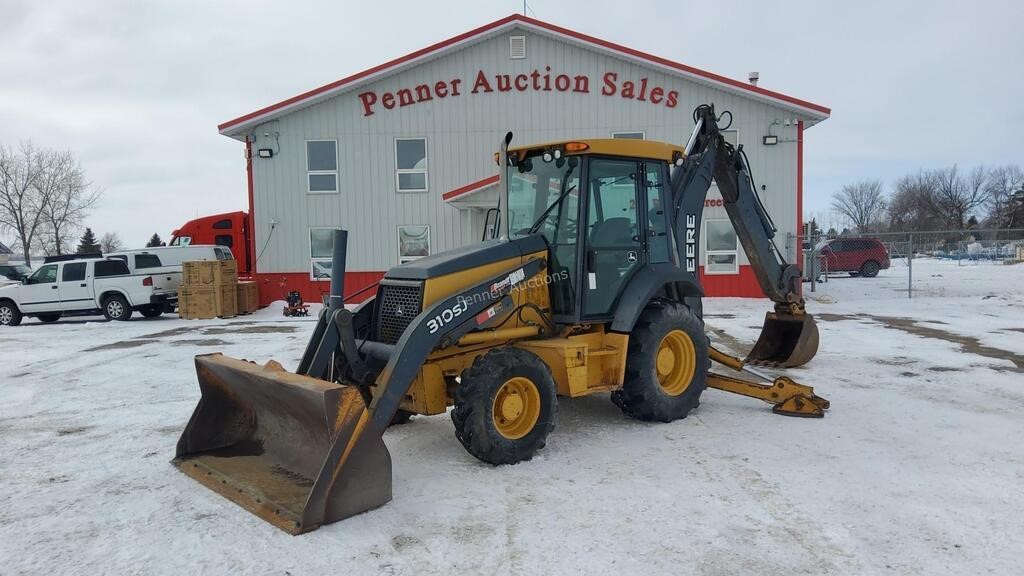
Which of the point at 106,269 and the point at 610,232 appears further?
the point at 106,269

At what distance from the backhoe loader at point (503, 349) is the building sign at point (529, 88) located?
11499 millimetres

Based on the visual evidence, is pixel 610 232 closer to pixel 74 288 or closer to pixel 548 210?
pixel 548 210

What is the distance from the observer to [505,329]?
5.36m

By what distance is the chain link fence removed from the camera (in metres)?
19.1

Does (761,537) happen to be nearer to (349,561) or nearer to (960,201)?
(349,561)

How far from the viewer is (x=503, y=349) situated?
4980 millimetres

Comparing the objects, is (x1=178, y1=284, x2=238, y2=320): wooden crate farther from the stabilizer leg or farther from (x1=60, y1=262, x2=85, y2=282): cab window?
the stabilizer leg

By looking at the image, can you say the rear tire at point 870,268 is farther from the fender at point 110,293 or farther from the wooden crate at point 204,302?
the fender at point 110,293

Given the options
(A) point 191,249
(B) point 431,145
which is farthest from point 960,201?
(A) point 191,249

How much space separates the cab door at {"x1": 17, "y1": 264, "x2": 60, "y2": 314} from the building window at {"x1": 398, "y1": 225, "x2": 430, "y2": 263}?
8.75 metres

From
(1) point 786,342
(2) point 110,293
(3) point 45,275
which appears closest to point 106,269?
(2) point 110,293

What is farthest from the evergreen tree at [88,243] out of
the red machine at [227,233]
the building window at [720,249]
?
the building window at [720,249]

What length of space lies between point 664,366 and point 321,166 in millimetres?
14166

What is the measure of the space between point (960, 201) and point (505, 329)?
78.7 m
